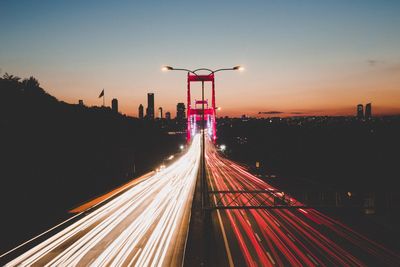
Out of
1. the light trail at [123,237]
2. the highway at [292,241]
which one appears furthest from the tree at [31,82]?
the highway at [292,241]

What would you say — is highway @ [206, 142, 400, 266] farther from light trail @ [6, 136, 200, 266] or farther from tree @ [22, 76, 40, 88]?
tree @ [22, 76, 40, 88]

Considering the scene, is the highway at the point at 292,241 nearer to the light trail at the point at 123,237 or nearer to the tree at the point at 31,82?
the light trail at the point at 123,237

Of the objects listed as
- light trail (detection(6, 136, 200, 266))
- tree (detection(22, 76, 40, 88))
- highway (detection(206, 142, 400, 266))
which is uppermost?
tree (detection(22, 76, 40, 88))

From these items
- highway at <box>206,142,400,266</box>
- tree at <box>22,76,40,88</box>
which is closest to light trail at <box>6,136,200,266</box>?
highway at <box>206,142,400,266</box>

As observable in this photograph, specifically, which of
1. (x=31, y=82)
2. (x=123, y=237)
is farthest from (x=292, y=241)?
(x=31, y=82)

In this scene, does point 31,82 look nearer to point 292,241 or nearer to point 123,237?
point 123,237
